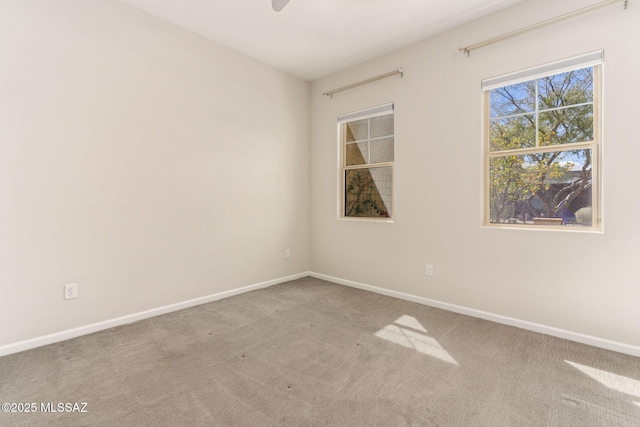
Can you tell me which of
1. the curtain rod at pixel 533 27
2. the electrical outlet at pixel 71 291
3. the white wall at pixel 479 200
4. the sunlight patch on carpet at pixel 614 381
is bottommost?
the sunlight patch on carpet at pixel 614 381

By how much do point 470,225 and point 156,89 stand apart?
3.24 metres

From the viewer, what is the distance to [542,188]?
2.57 metres

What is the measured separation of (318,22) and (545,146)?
2.33 metres

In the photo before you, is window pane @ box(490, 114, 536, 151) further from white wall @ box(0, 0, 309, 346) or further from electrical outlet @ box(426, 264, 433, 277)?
white wall @ box(0, 0, 309, 346)

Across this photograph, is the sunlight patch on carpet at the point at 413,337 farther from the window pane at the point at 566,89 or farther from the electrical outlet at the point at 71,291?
the electrical outlet at the point at 71,291

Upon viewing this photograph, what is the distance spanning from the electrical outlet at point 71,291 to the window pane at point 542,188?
12.0 feet

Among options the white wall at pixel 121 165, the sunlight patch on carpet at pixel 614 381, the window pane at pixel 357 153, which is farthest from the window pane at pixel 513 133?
the white wall at pixel 121 165

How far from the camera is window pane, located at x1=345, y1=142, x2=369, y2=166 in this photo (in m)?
3.85

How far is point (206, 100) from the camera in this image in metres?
3.20

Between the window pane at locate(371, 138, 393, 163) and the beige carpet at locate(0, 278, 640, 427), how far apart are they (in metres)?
1.85

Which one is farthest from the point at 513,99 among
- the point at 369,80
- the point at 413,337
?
the point at 413,337

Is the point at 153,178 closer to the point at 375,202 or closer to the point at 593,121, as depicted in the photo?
the point at 375,202

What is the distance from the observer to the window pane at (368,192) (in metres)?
3.61

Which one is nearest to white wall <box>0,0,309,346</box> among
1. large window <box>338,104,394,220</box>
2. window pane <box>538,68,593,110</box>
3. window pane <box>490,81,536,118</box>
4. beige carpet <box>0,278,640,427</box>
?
beige carpet <box>0,278,640,427</box>
